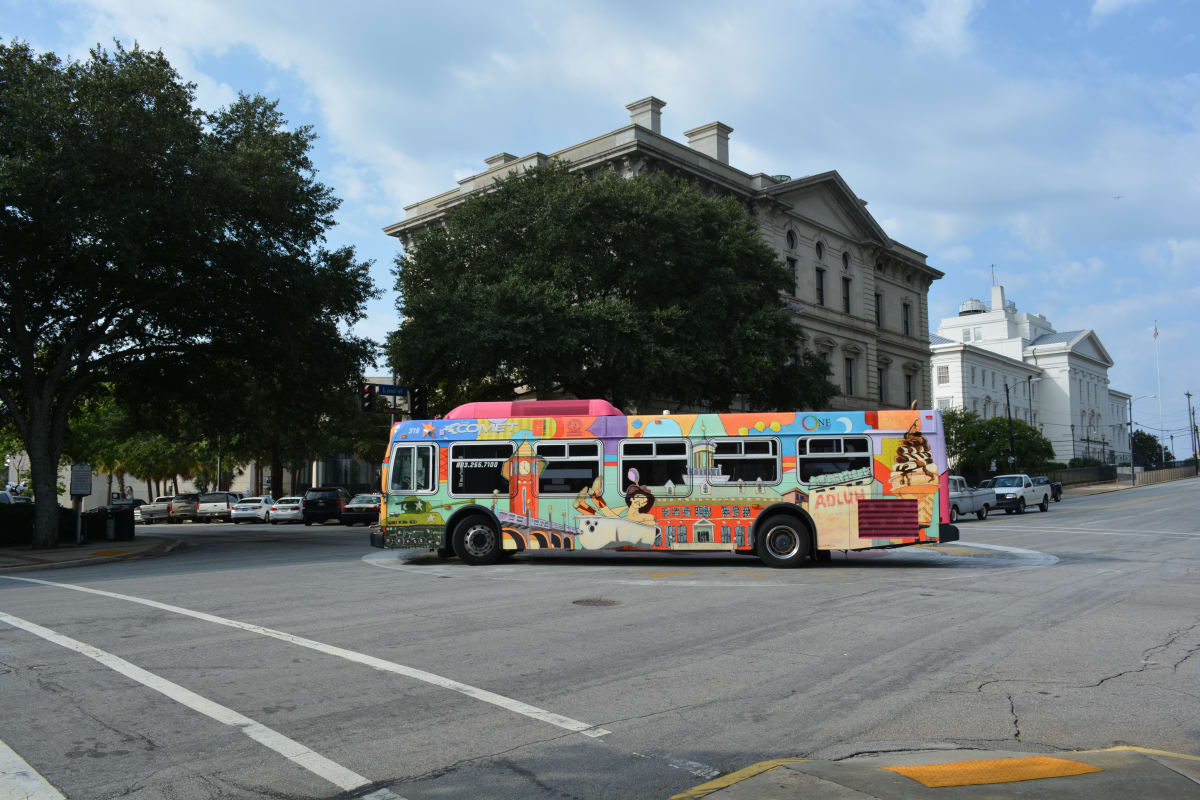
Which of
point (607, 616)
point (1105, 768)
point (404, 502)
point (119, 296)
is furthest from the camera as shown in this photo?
point (119, 296)

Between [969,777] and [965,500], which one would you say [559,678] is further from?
[965,500]

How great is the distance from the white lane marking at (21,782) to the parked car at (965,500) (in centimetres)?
3292

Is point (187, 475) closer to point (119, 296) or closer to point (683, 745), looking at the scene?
point (119, 296)

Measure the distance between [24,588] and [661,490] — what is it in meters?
10.7

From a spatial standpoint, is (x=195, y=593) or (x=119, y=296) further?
(x=119, y=296)

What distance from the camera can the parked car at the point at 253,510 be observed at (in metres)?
45.1

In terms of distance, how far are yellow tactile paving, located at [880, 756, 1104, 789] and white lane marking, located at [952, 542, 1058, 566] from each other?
43.4 ft

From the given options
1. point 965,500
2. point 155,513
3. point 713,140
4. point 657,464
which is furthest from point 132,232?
point 713,140

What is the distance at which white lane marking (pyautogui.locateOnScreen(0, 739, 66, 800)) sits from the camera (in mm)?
4785

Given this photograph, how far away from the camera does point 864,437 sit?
663 inches

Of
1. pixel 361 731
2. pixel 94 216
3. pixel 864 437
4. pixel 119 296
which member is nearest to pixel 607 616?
pixel 361 731

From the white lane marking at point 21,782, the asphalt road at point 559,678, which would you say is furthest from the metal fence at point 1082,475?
the white lane marking at point 21,782

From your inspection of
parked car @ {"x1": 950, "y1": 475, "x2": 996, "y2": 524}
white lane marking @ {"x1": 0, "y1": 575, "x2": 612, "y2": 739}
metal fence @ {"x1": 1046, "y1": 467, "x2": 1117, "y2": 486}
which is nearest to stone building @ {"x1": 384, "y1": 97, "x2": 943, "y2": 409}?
parked car @ {"x1": 950, "y1": 475, "x2": 996, "y2": 524}

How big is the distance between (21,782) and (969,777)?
5.05 m
